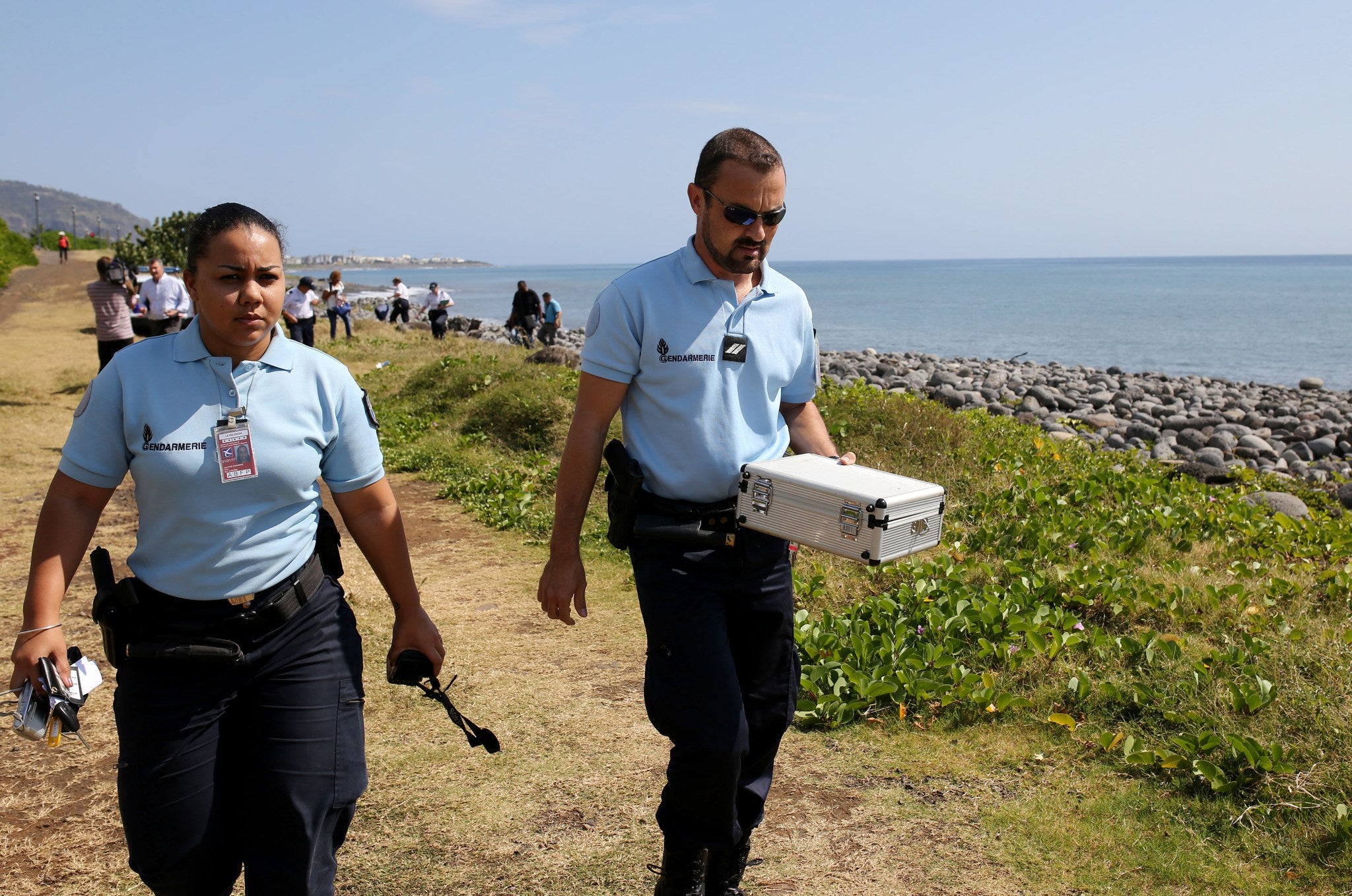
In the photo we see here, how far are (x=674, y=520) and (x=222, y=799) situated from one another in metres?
1.28

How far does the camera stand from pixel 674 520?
2.88 m

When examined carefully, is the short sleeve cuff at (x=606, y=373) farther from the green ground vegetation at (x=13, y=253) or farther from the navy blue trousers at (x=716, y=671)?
the green ground vegetation at (x=13, y=253)

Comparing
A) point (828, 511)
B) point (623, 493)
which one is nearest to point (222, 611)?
point (623, 493)

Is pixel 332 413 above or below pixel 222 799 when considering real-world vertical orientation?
above

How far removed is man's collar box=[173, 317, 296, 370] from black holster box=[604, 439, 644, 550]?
864 mm

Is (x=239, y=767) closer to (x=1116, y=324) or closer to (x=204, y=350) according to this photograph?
(x=204, y=350)

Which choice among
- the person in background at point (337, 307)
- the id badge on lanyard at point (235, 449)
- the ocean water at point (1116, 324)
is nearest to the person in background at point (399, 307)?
the person in background at point (337, 307)

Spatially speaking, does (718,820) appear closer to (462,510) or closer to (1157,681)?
(1157,681)

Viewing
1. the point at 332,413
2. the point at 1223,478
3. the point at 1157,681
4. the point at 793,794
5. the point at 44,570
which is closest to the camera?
the point at 44,570

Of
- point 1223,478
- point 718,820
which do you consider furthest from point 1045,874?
point 1223,478

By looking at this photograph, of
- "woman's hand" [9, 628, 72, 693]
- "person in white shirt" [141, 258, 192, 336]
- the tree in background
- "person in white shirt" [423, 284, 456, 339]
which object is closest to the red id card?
"woman's hand" [9, 628, 72, 693]

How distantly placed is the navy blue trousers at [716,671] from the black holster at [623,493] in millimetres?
51

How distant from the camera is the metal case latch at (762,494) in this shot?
282 centimetres

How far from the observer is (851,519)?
281 cm
